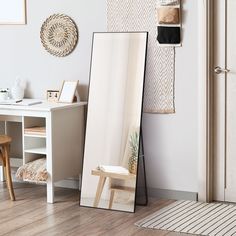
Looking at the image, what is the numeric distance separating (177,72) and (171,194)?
0.97 m

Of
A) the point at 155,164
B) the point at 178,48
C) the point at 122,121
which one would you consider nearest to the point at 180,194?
the point at 155,164

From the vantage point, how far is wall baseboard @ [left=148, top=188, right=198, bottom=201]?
4730mm

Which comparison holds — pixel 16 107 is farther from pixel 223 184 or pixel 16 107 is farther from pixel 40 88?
pixel 223 184

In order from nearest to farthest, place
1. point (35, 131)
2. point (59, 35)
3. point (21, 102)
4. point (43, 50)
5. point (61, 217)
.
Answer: point (61, 217)
point (35, 131)
point (21, 102)
point (59, 35)
point (43, 50)

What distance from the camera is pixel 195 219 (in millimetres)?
4227

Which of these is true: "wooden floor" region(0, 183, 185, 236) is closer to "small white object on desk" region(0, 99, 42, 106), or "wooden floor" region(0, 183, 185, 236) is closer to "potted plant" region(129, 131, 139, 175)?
"potted plant" region(129, 131, 139, 175)

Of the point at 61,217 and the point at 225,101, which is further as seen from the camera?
the point at 225,101

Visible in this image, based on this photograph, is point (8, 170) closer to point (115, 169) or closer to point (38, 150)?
point (38, 150)

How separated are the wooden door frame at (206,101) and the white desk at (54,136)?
1020mm

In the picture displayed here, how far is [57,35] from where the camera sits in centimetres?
512

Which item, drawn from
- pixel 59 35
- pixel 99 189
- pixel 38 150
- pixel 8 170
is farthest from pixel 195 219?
pixel 59 35

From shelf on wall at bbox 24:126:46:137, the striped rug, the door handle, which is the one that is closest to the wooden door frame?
the door handle

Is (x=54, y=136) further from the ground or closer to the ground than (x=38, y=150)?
further from the ground

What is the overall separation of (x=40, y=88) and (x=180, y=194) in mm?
1543
